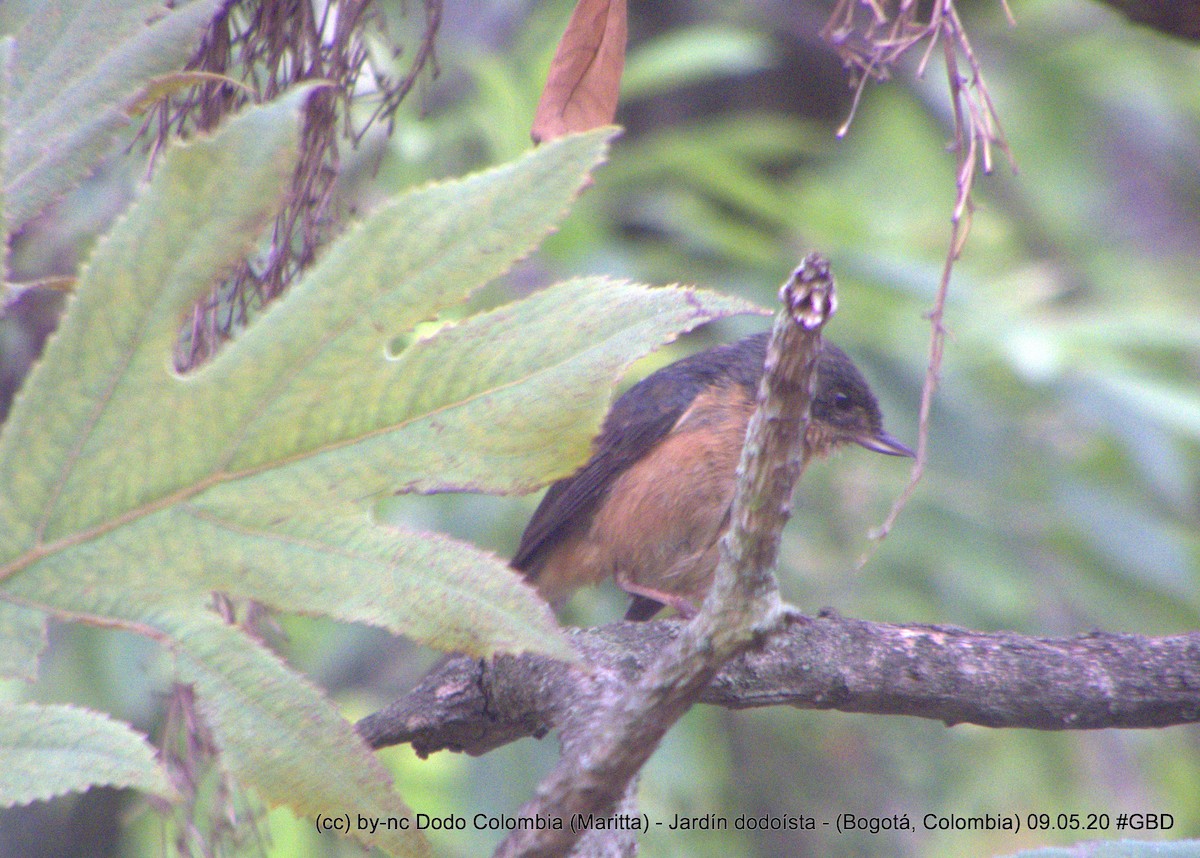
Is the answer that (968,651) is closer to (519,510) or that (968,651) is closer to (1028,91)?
(519,510)

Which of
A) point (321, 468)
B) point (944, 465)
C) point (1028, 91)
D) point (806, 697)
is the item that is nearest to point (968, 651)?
point (806, 697)

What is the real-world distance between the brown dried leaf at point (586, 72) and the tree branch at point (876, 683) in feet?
3.16

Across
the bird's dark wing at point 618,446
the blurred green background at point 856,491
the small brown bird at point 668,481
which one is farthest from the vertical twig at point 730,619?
the blurred green background at point 856,491

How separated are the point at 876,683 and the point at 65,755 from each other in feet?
→ 4.46

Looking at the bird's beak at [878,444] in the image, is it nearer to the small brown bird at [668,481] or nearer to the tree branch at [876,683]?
the small brown bird at [668,481]

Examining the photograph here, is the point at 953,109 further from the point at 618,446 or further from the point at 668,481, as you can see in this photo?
the point at 618,446

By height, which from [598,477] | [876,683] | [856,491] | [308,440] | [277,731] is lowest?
[856,491]

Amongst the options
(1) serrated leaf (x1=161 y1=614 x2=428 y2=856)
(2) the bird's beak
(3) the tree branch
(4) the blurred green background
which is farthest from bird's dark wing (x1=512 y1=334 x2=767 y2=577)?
(1) serrated leaf (x1=161 y1=614 x2=428 y2=856)

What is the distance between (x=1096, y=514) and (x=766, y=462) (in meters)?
4.50

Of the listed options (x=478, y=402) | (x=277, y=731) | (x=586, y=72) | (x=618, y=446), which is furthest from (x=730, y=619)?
(x=618, y=446)

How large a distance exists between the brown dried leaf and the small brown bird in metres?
1.52

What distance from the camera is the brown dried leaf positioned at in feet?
6.70

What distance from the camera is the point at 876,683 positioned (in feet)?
6.70

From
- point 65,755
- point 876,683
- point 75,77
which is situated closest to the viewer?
point 65,755
